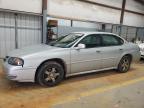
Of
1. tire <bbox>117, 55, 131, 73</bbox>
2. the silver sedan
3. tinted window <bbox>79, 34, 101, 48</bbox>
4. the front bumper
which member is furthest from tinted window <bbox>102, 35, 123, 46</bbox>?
the front bumper

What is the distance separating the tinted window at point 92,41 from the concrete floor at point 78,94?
3.48 feet

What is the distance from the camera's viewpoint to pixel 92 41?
5875 mm

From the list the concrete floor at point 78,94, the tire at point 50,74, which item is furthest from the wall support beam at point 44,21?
the tire at point 50,74

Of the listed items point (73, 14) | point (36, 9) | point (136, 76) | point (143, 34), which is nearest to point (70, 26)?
point (73, 14)

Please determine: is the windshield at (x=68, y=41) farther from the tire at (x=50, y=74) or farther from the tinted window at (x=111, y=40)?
the tinted window at (x=111, y=40)

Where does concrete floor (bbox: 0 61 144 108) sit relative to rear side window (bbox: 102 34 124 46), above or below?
below

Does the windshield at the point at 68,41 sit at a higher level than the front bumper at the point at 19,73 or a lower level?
higher

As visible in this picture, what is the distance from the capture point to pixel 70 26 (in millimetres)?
11109

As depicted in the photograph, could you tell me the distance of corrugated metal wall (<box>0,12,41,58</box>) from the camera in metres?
8.46

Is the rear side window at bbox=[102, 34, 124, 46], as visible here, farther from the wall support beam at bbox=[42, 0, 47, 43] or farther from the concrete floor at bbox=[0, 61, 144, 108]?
the wall support beam at bbox=[42, 0, 47, 43]

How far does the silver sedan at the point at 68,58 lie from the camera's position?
4574mm

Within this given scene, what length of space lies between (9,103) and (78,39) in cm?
268

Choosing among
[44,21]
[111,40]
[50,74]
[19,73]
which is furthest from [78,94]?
[44,21]

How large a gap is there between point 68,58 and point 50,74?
679mm
